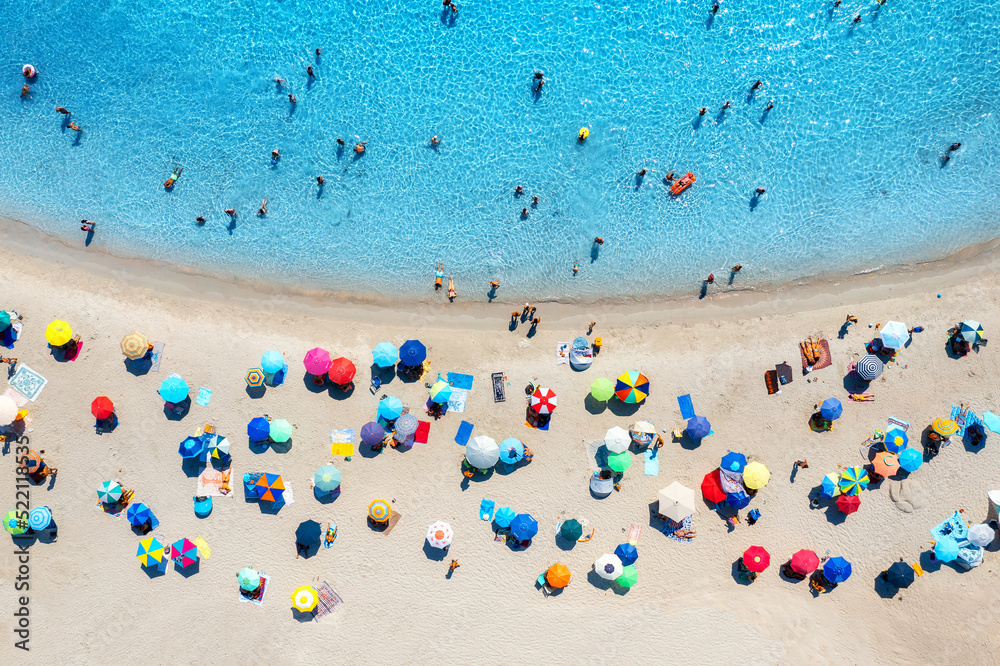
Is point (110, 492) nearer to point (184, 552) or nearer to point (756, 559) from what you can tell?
point (184, 552)

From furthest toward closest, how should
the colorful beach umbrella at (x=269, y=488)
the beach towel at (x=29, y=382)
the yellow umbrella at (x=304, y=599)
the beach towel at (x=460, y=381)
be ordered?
the beach towel at (x=460, y=381) → the beach towel at (x=29, y=382) → the colorful beach umbrella at (x=269, y=488) → the yellow umbrella at (x=304, y=599)

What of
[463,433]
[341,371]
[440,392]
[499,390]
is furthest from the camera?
[499,390]

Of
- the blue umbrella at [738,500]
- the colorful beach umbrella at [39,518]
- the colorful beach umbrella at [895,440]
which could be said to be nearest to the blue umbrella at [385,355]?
the colorful beach umbrella at [39,518]

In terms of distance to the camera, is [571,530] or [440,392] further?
[440,392]

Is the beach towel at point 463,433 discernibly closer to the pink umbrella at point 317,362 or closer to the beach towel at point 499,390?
the beach towel at point 499,390

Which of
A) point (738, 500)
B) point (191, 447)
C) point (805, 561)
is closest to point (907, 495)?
point (805, 561)

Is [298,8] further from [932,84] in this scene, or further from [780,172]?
[932,84]
